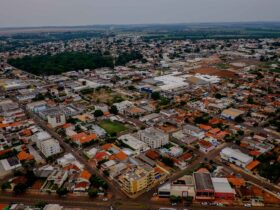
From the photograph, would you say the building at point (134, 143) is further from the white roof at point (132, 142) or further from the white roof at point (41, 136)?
the white roof at point (41, 136)

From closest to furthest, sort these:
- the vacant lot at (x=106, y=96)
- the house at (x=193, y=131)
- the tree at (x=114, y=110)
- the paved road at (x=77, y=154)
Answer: the paved road at (x=77, y=154), the house at (x=193, y=131), the tree at (x=114, y=110), the vacant lot at (x=106, y=96)

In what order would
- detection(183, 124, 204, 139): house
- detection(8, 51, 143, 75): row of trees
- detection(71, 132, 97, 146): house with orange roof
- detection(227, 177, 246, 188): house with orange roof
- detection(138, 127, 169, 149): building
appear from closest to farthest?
1. detection(227, 177, 246, 188): house with orange roof
2. detection(138, 127, 169, 149): building
3. detection(71, 132, 97, 146): house with orange roof
4. detection(183, 124, 204, 139): house
5. detection(8, 51, 143, 75): row of trees

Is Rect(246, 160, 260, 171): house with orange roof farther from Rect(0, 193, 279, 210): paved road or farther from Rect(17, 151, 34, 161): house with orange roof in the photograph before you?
→ Rect(17, 151, 34, 161): house with orange roof

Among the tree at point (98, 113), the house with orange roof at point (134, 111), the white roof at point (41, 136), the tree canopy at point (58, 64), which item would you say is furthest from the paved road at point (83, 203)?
the tree canopy at point (58, 64)

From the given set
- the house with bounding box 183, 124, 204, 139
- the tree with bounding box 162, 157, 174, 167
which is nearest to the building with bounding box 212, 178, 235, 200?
the tree with bounding box 162, 157, 174, 167

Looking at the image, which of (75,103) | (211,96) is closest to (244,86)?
(211,96)

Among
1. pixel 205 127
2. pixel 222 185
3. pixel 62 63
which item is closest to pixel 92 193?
pixel 222 185
